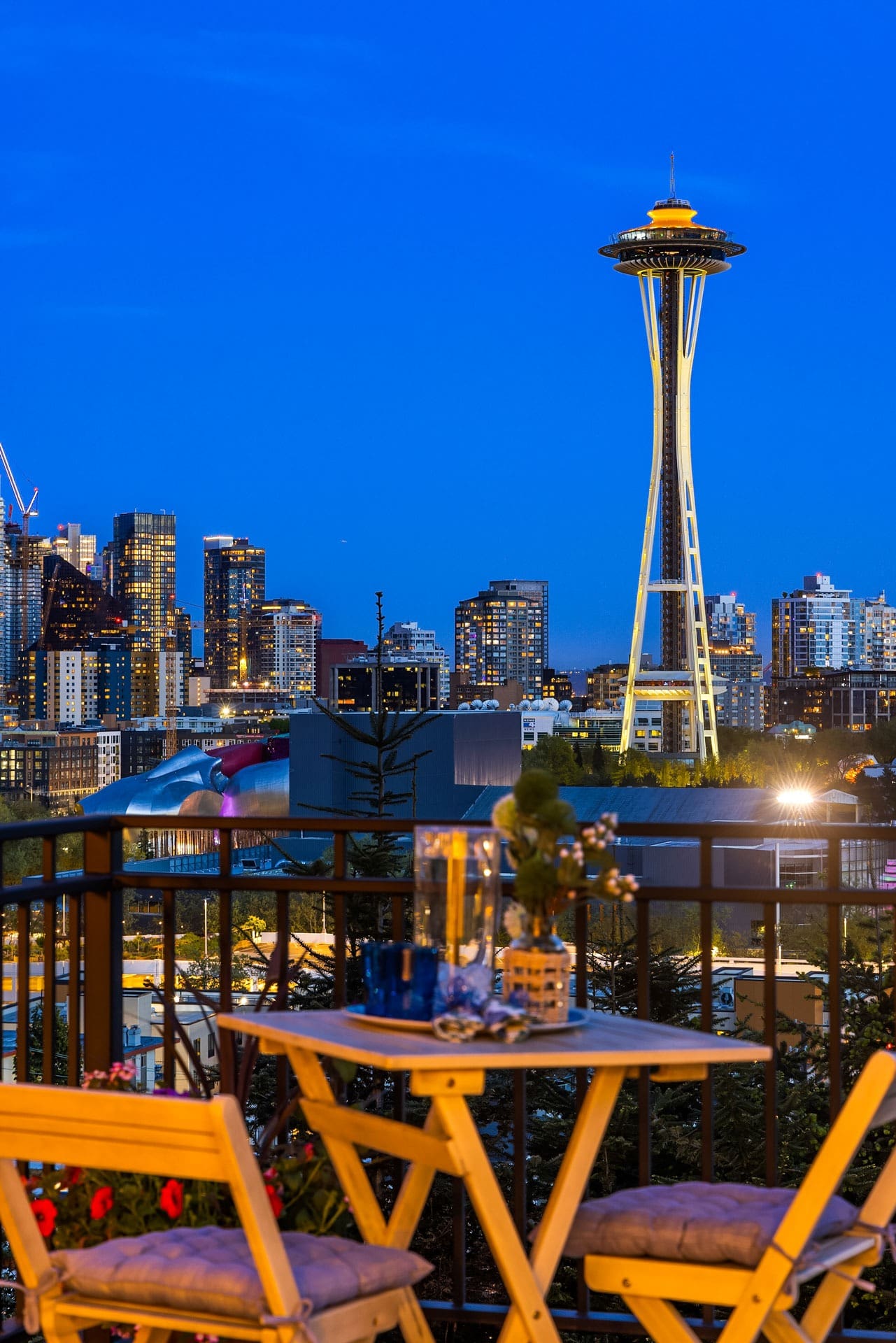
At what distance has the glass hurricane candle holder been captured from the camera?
2.96 meters

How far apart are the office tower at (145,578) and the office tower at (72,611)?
2143 millimetres

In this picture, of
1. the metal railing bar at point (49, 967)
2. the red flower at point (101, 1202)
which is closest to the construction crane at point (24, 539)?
the metal railing bar at point (49, 967)

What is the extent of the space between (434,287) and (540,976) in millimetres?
102687

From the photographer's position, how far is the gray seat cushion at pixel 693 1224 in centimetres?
274

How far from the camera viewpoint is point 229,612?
157750mm

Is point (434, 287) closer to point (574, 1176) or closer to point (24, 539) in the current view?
point (24, 539)

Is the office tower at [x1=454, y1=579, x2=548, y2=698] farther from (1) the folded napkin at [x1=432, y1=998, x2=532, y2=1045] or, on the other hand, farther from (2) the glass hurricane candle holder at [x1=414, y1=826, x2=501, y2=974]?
(1) the folded napkin at [x1=432, y1=998, x2=532, y2=1045]

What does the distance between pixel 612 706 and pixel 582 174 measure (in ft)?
134

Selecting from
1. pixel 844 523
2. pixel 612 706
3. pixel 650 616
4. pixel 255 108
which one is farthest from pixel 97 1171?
pixel 612 706

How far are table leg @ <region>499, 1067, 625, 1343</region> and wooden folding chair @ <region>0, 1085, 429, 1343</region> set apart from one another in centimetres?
19

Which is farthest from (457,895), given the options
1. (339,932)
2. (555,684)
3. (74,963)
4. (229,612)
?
(229,612)

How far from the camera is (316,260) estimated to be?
9981 cm

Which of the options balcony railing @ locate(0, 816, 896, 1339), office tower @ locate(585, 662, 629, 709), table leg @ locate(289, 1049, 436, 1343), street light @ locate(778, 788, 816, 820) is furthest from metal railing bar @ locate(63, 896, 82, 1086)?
office tower @ locate(585, 662, 629, 709)

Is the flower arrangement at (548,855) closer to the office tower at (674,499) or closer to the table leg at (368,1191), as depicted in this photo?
the table leg at (368,1191)
